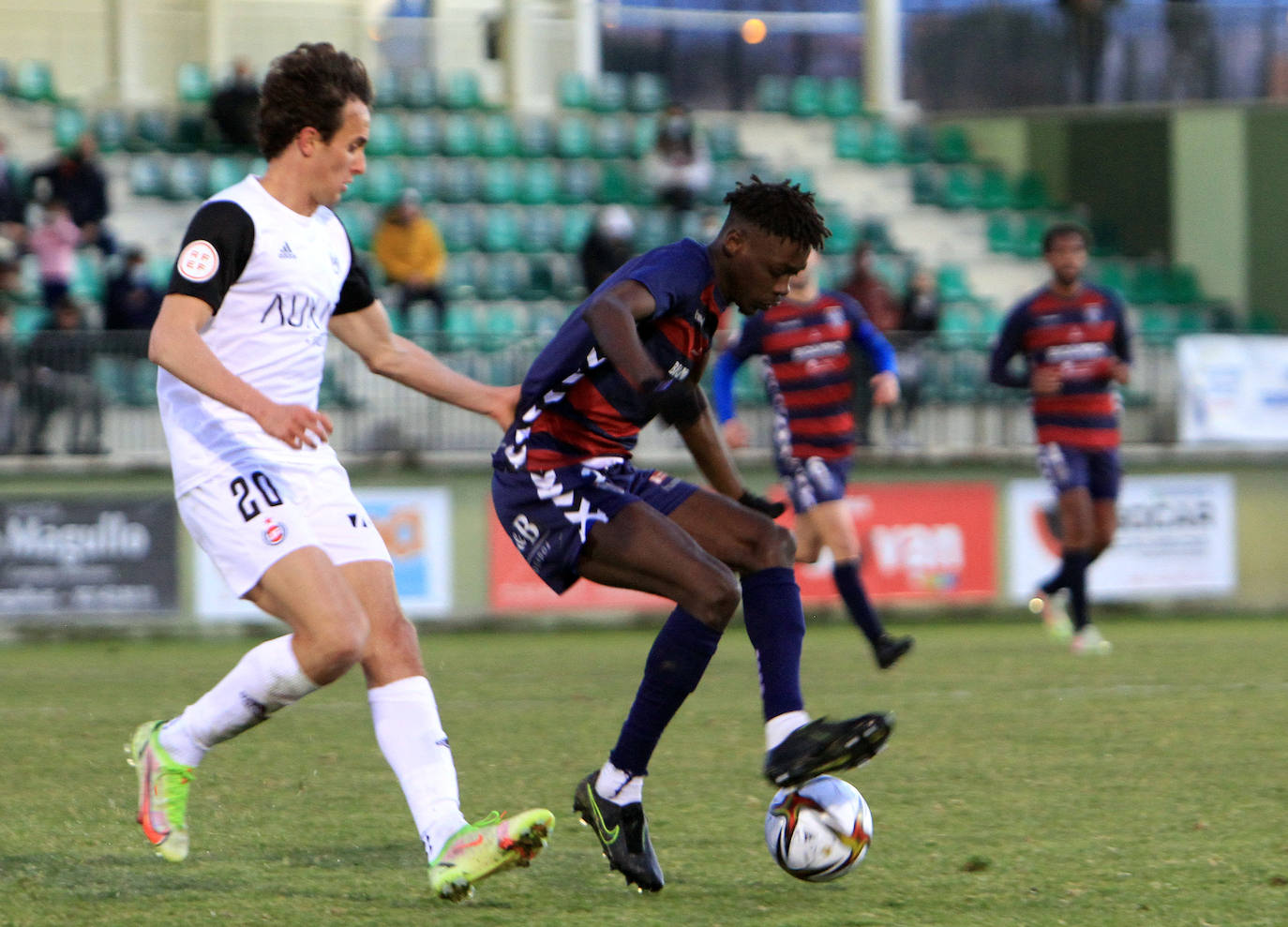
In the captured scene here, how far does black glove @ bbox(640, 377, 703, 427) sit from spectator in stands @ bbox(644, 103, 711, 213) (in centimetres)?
1439

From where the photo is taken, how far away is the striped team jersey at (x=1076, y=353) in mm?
11086

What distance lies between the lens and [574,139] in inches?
802

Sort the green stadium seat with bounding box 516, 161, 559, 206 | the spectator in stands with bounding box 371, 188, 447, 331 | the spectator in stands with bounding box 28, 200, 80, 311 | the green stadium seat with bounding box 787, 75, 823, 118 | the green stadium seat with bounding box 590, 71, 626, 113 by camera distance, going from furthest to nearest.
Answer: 1. the green stadium seat with bounding box 787, 75, 823, 118
2. the green stadium seat with bounding box 590, 71, 626, 113
3. the green stadium seat with bounding box 516, 161, 559, 206
4. the spectator in stands with bounding box 371, 188, 447, 331
5. the spectator in stands with bounding box 28, 200, 80, 311

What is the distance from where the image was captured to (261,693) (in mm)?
4707

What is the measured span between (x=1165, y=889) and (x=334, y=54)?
3007 millimetres

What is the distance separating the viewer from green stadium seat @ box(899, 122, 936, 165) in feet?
72.4

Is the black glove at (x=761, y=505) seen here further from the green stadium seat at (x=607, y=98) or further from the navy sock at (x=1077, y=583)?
the green stadium seat at (x=607, y=98)

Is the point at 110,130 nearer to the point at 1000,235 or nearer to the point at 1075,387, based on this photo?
the point at 1000,235

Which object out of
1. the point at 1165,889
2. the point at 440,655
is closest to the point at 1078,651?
the point at 440,655

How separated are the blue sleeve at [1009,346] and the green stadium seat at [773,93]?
11.8m

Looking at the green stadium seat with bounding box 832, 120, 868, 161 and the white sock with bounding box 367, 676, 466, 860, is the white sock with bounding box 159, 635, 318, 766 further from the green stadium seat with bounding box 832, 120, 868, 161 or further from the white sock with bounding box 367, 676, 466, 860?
the green stadium seat with bounding box 832, 120, 868, 161

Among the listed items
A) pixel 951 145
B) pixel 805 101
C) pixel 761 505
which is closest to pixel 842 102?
pixel 805 101

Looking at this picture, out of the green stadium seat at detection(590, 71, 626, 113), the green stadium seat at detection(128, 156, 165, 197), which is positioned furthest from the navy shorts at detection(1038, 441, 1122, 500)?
the green stadium seat at detection(590, 71, 626, 113)

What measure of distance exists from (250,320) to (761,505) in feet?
4.88
